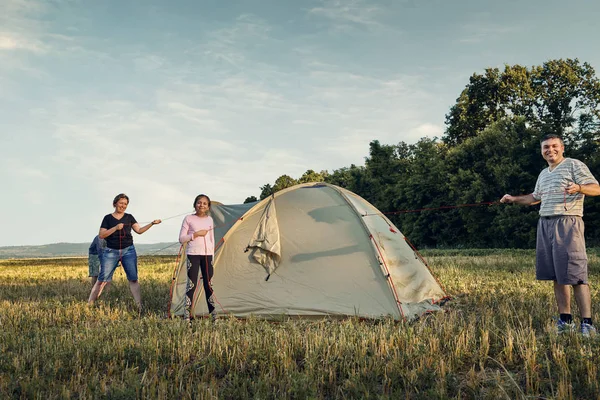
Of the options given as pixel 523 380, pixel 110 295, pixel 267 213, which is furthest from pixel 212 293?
pixel 523 380

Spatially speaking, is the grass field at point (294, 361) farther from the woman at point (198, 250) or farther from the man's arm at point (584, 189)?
the man's arm at point (584, 189)

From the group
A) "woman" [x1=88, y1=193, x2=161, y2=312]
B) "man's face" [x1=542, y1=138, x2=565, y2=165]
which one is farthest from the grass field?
"man's face" [x1=542, y1=138, x2=565, y2=165]

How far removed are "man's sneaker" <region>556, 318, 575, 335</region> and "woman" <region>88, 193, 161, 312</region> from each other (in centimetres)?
653

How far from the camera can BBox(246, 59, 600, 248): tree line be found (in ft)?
109

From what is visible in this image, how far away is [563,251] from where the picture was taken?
19.6 ft

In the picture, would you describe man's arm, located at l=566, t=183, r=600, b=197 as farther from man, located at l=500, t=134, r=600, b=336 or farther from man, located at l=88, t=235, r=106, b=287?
man, located at l=88, t=235, r=106, b=287

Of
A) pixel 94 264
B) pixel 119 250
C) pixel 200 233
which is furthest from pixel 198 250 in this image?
pixel 94 264

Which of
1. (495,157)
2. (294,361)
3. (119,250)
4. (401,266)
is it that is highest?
(495,157)

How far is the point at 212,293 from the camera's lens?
800cm

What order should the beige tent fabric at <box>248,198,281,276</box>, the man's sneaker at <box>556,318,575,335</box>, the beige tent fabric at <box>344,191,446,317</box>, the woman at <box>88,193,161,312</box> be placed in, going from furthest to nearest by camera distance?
the woman at <box>88,193,161,312</box> → the beige tent fabric at <box>248,198,281,276</box> → the beige tent fabric at <box>344,191,446,317</box> → the man's sneaker at <box>556,318,575,335</box>

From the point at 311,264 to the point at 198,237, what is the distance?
6.37ft

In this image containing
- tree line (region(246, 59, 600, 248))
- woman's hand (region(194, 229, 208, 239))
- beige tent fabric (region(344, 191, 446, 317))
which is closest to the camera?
woman's hand (region(194, 229, 208, 239))

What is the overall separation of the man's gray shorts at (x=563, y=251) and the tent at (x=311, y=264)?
86.5 inches

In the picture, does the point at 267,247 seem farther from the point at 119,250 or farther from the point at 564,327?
the point at 564,327
